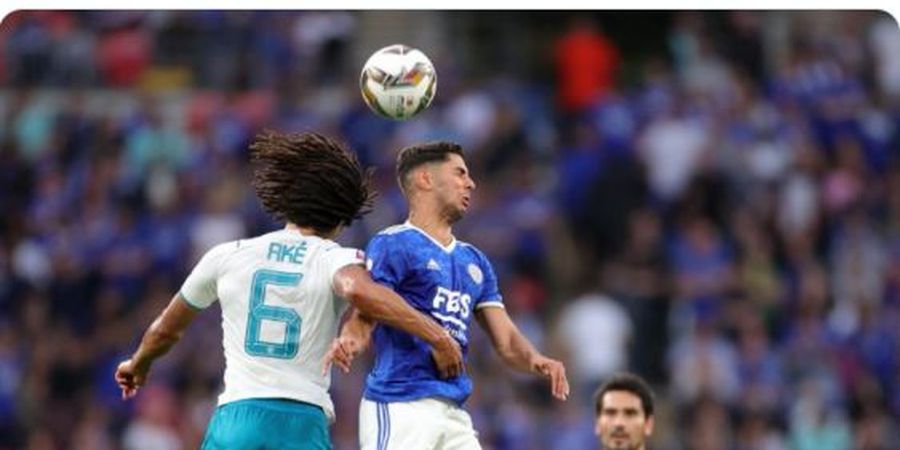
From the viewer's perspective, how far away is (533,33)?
21.7 m

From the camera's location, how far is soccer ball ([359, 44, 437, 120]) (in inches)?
424

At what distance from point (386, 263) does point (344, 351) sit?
0.77 metres

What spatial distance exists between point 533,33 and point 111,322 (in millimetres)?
5304

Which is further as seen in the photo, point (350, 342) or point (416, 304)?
point (416, 304)

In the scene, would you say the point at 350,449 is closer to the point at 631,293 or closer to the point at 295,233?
the point at 631,293

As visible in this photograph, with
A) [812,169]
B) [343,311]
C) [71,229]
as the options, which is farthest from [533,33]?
[343,311]

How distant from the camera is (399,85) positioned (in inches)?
425

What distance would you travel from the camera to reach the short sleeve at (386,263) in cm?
975

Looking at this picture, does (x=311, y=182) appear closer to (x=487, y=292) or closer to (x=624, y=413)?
(x=487, y=292)

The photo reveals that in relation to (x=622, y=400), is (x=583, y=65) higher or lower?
higher

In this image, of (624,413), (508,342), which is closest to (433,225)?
(508,342)

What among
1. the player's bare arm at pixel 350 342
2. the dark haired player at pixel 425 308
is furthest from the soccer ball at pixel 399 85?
the player's bare arm at pixel 350 342

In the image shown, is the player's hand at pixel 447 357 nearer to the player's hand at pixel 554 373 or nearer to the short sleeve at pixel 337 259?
the player's hand at pixel 554 373

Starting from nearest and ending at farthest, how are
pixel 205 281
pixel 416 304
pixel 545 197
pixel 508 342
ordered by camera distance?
pixel 205 281, pixel 416 304, pixel 508 342, pixel 545 197
